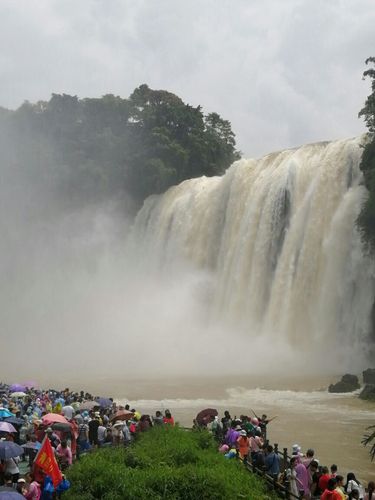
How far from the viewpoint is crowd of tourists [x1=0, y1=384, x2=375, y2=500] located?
26.3 feet

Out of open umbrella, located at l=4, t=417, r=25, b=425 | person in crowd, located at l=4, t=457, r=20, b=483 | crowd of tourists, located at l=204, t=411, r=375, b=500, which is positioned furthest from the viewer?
open umbrella, located at l=4, t=417, r=25, b=425

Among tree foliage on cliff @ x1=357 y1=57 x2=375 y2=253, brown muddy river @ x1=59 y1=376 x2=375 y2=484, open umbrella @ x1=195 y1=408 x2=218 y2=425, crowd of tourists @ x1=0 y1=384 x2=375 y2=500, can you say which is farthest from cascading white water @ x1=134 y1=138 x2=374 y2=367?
crowd of tourists @ x1=0 y1=384 x2=375 y2=500

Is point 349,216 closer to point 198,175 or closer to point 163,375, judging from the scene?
point 163,375

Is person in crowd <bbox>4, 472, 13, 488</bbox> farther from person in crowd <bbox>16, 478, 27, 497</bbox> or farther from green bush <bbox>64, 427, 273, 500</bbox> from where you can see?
green bush <bbox>64, 427, 273, 500</bbox>

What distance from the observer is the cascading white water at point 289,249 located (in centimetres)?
2658

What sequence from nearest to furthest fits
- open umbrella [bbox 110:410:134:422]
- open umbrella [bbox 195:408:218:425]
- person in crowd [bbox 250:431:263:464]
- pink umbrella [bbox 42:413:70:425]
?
person in crowd [bbox 250:431:263:464] < pink umbrella [bbox 42:413:70:425] < open umbrella [bbox 110:410:134:422] < open umbrella [bbox 195:408:218:425]

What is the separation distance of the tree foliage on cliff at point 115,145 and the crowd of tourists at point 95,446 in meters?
33.6

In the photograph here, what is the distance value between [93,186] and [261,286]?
22204 mm

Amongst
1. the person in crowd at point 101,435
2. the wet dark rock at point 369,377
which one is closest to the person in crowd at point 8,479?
the person in crowd at point 101,435

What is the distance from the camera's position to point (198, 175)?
48500mm

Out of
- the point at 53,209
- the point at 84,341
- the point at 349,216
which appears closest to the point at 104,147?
the point at 53,209

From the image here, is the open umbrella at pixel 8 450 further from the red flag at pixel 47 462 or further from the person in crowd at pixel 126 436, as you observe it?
the person in crowd at pixel 126 436

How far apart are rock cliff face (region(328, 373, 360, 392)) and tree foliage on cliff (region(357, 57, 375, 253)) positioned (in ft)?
20.5

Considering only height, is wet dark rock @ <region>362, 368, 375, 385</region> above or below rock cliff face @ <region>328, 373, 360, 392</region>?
above
